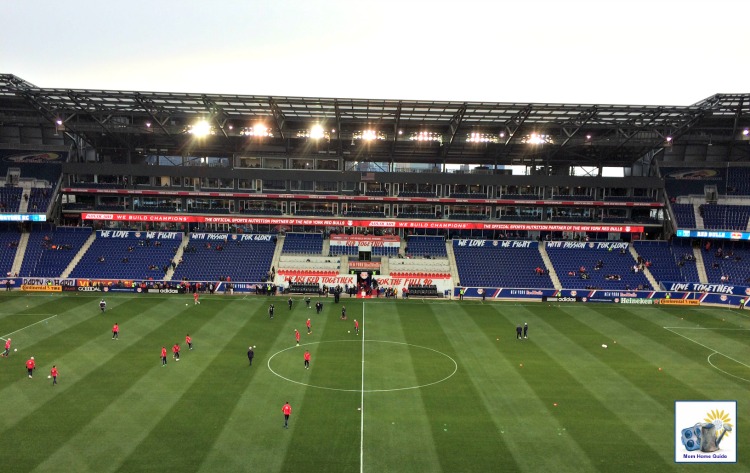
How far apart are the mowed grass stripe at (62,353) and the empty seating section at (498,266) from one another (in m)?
35.5

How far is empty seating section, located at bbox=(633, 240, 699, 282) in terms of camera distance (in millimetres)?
56438

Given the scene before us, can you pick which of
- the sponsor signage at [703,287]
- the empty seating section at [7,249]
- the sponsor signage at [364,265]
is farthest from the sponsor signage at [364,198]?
the sponsor signage at [703,287]

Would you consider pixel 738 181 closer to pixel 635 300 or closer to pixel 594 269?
pixel 594 269

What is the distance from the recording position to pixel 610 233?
66.9 metres

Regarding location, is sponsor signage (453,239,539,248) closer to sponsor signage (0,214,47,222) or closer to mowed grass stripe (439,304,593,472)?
mowed grass stripe (439,304,593,472)

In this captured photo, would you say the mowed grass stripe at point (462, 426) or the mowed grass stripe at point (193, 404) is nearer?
the mowed grass stripe at point (193, 404)

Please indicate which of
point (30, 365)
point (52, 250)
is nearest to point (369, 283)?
point (30, 365)

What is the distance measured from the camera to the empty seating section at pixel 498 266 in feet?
181

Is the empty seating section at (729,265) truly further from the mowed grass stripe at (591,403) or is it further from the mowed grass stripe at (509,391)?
the mowed grass stripe at (591,403)

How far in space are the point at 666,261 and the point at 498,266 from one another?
2088cm

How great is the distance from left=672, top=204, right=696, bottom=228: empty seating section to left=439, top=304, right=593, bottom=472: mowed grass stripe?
1317 inches

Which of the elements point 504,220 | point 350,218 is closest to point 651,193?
point 504,220

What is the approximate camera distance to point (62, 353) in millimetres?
29859

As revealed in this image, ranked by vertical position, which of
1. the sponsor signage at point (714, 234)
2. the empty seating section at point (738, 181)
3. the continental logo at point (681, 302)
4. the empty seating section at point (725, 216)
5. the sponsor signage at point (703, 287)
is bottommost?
the continental logo at point (681, 302)
